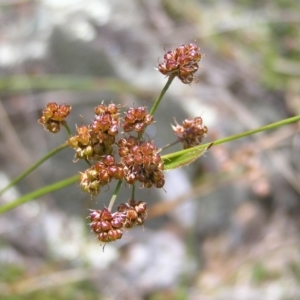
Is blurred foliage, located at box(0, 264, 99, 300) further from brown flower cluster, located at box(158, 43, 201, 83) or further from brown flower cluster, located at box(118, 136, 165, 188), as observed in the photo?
brown flower cluster, located at box(158, 43, 201, 83)

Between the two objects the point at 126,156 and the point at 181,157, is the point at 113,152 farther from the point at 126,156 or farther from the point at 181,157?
the point at 181,157

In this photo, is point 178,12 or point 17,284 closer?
point 17,284

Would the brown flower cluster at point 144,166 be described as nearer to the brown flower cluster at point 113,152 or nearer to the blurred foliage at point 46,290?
A: the brown flower cluster at point 113,152

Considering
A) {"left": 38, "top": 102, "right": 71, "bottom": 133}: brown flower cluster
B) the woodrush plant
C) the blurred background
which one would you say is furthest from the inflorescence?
the blurred background

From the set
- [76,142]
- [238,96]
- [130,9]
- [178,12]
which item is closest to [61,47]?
[130,9]

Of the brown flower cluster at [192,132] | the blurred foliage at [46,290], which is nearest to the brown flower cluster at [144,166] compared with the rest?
the brown flower cluster at [192,132]

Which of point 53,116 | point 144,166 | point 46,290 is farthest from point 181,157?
point 46,290

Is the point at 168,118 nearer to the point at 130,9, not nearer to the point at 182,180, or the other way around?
the point at 182,180
